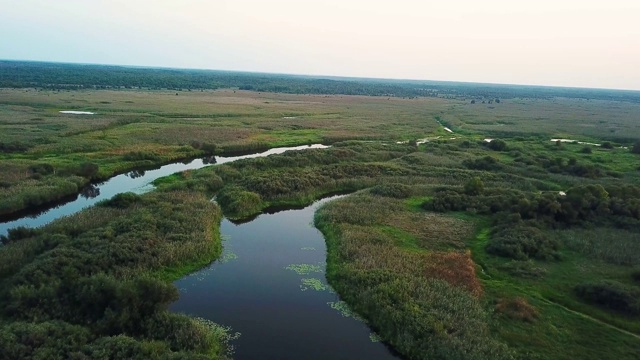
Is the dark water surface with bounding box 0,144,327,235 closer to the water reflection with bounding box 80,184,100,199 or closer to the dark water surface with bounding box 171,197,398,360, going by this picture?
the water reflection with bounding box 80,184,100,199

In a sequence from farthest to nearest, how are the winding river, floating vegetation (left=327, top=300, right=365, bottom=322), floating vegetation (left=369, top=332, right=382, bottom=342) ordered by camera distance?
floating vegetation (left=327, top=300, right=365, bottom=322), floating vegetation (left=369, top=332, right=382, bottom=342), the winding river

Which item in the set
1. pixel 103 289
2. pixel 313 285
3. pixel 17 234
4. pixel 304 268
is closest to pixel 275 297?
pixel 313 285

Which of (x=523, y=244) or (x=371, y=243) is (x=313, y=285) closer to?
(x=371, y=243)

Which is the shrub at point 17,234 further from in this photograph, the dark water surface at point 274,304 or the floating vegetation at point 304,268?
the floating vegetation at point 304,268

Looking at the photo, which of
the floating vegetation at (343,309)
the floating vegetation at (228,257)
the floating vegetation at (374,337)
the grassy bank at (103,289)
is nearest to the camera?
the grassy bank at (103,289)

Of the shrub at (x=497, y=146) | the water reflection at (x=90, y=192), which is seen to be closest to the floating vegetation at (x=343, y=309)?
the water reflection at (x=90, y=192)

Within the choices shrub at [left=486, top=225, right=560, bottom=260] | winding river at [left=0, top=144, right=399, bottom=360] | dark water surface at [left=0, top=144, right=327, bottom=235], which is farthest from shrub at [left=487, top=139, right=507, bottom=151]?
winding river at [left=0, top=144, right=399, bottom=360]
